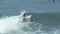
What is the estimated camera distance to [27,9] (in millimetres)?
15445

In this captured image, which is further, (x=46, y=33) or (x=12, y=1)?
(x=12, y=1)

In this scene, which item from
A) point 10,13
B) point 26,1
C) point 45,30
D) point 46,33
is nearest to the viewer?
point 46,33

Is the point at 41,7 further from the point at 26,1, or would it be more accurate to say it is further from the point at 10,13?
the point at 10,13

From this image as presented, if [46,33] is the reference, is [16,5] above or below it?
above

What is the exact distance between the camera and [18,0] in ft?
52.3

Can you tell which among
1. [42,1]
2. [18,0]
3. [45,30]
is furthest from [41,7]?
[45,30]

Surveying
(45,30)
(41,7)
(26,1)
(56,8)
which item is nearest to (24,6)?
(26,1)

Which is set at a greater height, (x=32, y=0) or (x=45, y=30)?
(x=32, y=0)

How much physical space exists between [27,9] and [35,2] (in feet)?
3.27

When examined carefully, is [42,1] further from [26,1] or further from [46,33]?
[46,33]

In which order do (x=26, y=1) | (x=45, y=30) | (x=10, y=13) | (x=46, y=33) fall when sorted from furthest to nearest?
(x=26, y=1), (x=10, y=13), (x=45, y=30), (x=46, y=33)

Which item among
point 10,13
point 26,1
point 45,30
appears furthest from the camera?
point 26,1

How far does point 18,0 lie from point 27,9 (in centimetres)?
124

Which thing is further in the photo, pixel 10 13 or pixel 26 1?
pixel 26 1
